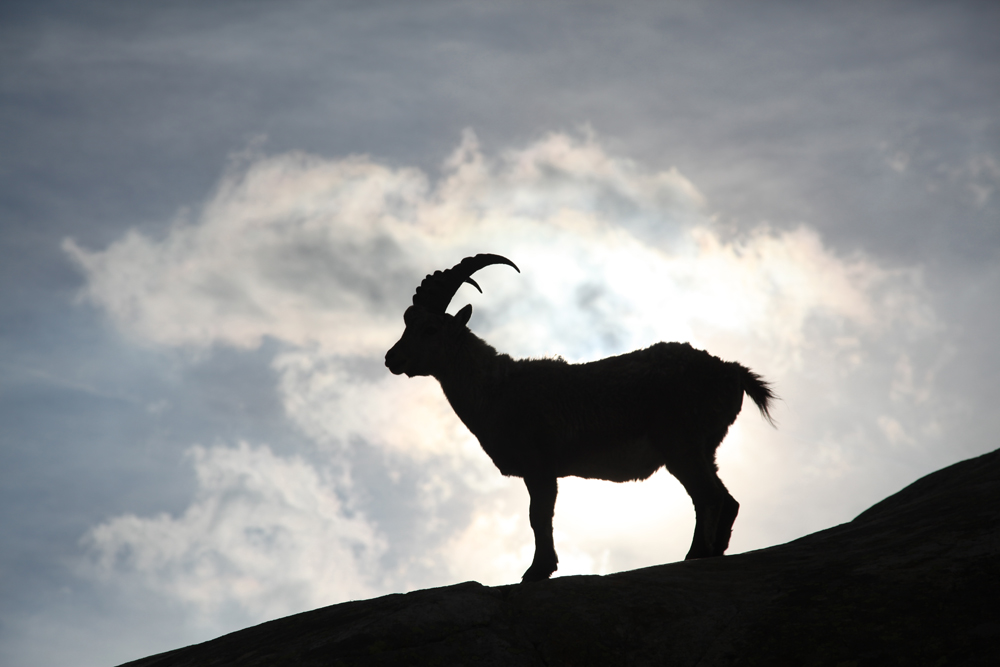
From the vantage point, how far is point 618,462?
10.7 metres

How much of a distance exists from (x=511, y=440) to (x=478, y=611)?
388cm

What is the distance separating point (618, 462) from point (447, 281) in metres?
3.75

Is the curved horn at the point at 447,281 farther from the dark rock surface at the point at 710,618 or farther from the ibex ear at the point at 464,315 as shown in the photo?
the dark rock surface at the point at 710,618

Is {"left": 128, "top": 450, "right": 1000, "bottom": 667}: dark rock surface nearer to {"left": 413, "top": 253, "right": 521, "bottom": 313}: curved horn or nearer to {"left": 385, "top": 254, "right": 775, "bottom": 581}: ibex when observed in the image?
{"left": 385, "top": 254, "right": 775, "bottom": 581}: ibex

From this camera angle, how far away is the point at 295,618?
8141 mm

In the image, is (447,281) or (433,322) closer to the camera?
(433,322)

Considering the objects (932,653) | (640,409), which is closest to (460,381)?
(640,409)

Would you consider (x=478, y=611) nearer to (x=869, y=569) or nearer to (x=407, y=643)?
(x=407, y=643)

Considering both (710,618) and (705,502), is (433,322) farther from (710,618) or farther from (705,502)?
(710,618)

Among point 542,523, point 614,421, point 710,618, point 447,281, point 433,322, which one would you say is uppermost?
point 447,281

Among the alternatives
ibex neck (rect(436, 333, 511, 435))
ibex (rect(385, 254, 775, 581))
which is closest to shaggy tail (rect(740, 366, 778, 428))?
ibex (rect(385, 254, 775, 581))

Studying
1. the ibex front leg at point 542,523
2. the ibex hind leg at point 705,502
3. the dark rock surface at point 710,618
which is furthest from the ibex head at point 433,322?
the dark rock surface at point 710,618

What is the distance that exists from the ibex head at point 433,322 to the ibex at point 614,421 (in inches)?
26.6

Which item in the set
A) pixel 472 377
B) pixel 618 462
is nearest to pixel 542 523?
pixel 618 462
